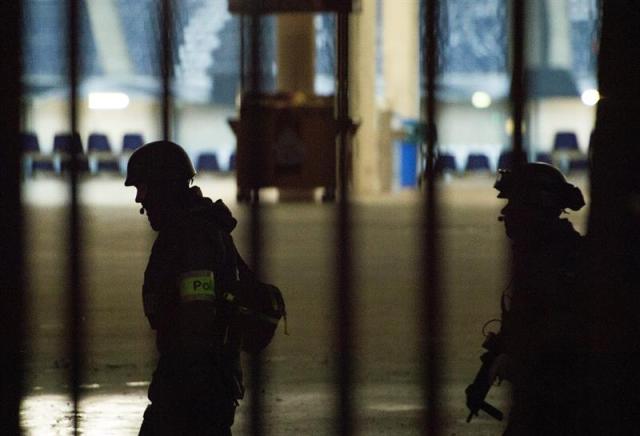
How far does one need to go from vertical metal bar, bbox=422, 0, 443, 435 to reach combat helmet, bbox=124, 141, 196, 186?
0.81 m

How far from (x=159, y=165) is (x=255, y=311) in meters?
0.47

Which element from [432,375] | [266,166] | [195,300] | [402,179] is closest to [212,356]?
[195,300]

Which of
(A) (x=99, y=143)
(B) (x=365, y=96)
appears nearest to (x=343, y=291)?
(B) (x=365, y=96)

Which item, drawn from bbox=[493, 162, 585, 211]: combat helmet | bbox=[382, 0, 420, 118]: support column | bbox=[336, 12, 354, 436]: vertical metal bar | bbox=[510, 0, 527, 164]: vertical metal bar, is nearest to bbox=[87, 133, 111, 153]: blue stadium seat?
bbox=[382, 0, 420, 118]: support column

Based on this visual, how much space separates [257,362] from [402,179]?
77.8 feet

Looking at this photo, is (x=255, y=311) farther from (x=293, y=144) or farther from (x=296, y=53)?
(x=296, y=53)

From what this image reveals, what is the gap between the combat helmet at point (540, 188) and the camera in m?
4.84

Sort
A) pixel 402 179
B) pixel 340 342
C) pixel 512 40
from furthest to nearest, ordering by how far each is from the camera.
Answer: pixel 402 179 → pixel 340 342 → pixel 512 40

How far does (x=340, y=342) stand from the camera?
9836mm

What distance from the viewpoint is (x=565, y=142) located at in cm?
3603

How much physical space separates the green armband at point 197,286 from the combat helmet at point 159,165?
34 cm

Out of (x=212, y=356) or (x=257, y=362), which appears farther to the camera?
(x=257, y=362)

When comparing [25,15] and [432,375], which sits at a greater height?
[25,15]

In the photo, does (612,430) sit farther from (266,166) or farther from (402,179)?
(402,179)
